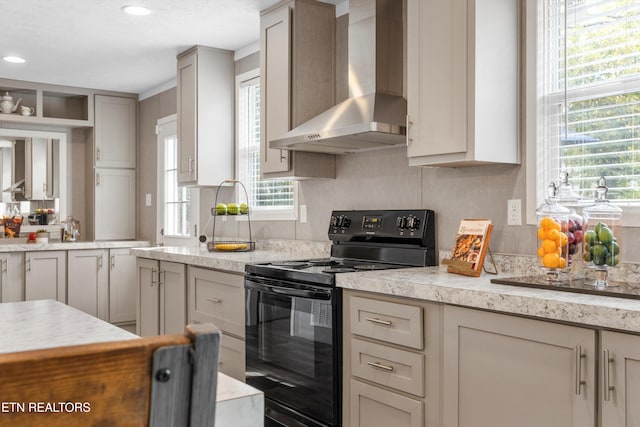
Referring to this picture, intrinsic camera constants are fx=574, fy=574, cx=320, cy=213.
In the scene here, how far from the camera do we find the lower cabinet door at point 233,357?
3.16m

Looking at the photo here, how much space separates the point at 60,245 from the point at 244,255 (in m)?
2.61

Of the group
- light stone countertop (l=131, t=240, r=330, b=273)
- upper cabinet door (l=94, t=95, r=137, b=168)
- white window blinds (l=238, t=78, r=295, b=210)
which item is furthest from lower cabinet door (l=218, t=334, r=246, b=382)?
upper cabinet door (l=94, t=95, r=137, b=168)

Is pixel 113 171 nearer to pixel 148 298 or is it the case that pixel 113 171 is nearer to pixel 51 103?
pixel 51 103

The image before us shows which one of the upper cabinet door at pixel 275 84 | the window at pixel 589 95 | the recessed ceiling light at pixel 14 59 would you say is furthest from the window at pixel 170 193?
the window at pixel 589 95

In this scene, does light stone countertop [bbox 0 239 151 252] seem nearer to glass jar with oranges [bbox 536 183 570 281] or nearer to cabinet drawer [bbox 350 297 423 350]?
cabinet drawer [bbox 350 297 423 350]

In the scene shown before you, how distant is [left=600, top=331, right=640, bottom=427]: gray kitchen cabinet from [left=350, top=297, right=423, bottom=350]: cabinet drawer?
690 millimetres

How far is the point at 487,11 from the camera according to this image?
2377 millimetres

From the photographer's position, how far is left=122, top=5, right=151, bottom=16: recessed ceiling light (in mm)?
3641

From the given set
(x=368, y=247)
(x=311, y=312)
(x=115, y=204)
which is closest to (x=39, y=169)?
(x=115, y=204)

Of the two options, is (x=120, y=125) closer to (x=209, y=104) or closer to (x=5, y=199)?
(x=5, y=199)

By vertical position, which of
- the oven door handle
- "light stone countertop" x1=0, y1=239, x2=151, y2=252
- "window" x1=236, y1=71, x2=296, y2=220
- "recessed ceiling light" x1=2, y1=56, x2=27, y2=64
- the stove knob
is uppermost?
"recessed ceiling light" x1=2, y1=56, x2=27, y2=64

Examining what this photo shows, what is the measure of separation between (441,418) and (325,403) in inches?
24.7

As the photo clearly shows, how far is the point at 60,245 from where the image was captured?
5.38 meters

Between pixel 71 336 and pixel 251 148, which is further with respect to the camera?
pixel 251 148
